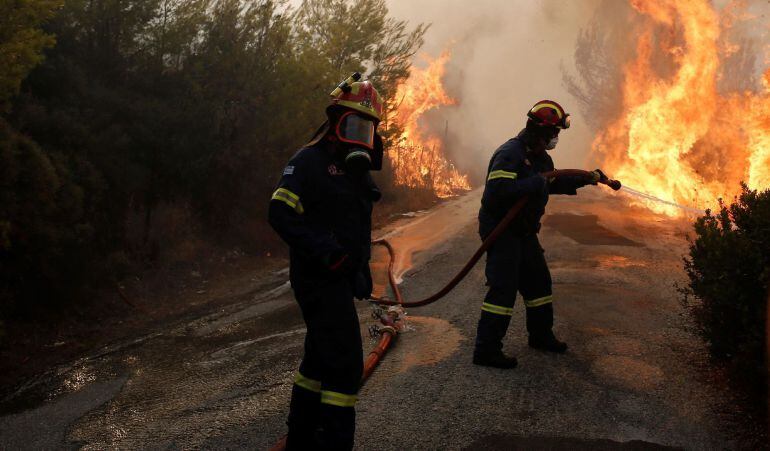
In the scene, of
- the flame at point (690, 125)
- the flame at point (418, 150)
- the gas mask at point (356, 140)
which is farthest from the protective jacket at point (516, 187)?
the flame at point (418, 150)

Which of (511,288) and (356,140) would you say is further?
(511,288)

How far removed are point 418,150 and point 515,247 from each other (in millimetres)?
21476

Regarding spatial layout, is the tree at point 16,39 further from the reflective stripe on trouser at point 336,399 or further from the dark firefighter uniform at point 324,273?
the reflective stripe on trouser at point 336,399

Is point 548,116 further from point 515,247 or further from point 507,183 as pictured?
point 515,247


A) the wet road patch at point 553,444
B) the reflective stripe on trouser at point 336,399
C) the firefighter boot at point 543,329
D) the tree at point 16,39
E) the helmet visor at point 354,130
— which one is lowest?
the wet road patch at point 553,444

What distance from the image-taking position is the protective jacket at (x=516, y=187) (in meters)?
4.57

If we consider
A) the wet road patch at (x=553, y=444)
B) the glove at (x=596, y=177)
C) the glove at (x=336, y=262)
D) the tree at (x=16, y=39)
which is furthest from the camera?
the tree at (x=16, y=39)

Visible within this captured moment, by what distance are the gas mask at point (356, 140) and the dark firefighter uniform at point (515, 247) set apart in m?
1.81

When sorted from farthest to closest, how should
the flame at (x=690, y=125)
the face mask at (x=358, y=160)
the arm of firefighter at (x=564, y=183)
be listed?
the flame at (x=690, y=125) → the arm of firefighter at (x=564, y=183) → the face mask at (x=358, y=160)

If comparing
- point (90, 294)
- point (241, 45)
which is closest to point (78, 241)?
point (90, 294)

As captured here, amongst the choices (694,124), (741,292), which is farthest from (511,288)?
(694,124)

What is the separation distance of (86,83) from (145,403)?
7251mm

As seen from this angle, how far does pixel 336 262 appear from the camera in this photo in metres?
2.87

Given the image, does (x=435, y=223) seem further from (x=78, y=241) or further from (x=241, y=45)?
(x=78, y=241)
